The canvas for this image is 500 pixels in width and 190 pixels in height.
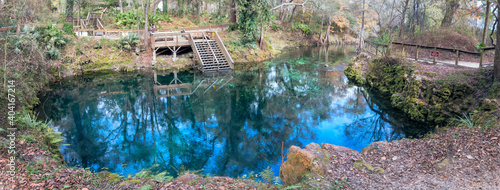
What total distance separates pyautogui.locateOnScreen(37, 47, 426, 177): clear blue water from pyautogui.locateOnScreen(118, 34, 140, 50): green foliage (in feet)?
8.50

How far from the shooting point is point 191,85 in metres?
18.1

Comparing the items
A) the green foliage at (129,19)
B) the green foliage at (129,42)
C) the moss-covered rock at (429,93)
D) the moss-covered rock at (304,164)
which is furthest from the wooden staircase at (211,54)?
the moss-covered rock at (304,164)

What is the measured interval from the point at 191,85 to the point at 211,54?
5.17m

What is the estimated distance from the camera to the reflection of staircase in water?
16625 millimetres

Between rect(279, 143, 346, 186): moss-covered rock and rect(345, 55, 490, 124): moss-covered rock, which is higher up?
rect(345, 55, 490, 124): moss-covered rock

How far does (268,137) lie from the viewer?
10.9 meters

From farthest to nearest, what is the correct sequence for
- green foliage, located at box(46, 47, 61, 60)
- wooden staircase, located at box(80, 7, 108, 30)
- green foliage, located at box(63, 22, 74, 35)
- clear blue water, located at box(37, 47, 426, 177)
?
wooden staircase, located at box(80, 7, 108, 30)
green foliage, located at box(63, 22, 74, 35)
green foliage, located at box(46, 47, 61, 60)
clear blue water, located at box(37, 47, 426, 177)

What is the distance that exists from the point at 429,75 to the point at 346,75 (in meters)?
8.30

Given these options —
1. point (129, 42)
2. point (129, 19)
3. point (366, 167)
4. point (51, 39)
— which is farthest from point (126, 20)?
point (366, 167)

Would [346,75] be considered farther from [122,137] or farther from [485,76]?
[122,137]

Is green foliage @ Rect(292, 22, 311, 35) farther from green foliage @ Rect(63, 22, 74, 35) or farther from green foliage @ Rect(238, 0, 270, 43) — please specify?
green foliage @ Rect(63, 22, 74, 35)

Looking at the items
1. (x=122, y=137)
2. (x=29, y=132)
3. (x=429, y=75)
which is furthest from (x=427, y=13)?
(x=29, y=132)

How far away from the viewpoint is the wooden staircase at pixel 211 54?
70.3 ft

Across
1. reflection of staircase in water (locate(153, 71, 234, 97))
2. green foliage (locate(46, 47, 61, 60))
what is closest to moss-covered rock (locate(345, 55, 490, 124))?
reflection of staircase in water (locate(153, 71, 234, 97))
